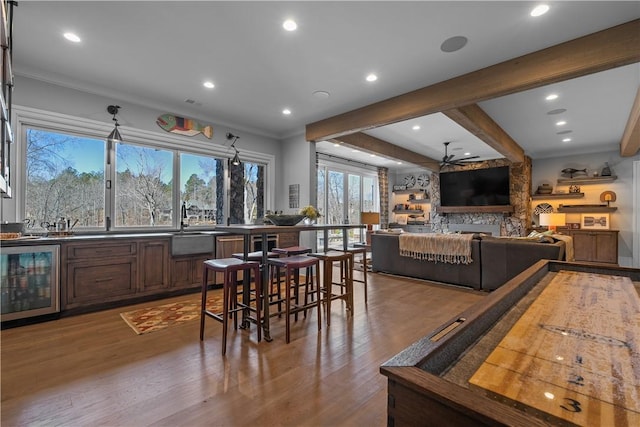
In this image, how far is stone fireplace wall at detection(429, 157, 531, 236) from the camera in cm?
813

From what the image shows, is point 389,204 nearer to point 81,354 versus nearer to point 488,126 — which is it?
point 488,126

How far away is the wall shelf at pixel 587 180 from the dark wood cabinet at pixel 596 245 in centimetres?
130

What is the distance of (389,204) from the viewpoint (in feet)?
35.4

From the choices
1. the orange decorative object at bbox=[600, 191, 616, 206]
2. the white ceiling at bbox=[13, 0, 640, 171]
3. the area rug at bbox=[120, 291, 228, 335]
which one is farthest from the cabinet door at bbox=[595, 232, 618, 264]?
the area rug at bbox=[120, 291, 228, 335]

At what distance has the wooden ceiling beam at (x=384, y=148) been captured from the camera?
19.7 feet

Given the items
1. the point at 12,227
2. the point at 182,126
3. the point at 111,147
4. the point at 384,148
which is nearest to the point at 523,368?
the point at 12,227

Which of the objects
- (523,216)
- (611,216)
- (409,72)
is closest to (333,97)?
(409,72)

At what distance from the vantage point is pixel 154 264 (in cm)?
→ 395

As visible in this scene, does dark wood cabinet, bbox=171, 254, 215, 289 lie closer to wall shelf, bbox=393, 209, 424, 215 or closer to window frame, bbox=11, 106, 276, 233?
window frame, bbox=11, 106, 276, 233

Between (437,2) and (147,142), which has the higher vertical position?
(437,2)

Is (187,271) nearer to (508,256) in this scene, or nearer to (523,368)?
(523,368)

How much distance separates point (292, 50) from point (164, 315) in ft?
10.6

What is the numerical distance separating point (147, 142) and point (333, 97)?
115 inches

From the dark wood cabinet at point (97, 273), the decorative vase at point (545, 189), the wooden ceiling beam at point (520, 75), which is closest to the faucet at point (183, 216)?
the dark wood cabinet at point (97, 273)
